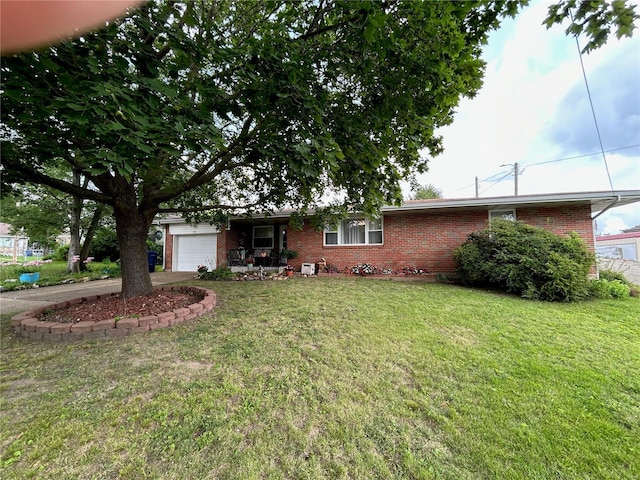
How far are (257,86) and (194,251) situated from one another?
1147cm

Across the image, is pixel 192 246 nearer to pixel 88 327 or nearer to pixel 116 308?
pixel 116 308

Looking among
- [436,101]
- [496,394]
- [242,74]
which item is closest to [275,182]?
[242,74]

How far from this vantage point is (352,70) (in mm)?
3303

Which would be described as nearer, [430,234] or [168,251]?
[430,234]

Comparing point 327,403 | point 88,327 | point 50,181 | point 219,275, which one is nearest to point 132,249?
point 50,181

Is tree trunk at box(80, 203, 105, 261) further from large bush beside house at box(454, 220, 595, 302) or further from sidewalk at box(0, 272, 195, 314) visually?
large bush beside house at box(454, 220, 595, 302)

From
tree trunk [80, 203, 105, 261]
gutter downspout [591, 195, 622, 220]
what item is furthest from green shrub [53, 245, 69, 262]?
gutter downspout [591, 195, 622, 220]

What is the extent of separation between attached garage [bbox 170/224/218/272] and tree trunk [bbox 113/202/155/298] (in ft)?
22.6

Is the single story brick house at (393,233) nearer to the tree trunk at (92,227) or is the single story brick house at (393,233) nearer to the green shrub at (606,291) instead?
the green shrub at (606,291)

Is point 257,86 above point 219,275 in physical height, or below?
above

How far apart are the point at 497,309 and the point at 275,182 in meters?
5.31

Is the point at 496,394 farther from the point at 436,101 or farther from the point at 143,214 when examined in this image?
the point at 143,214

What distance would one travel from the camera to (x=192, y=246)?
12773mm

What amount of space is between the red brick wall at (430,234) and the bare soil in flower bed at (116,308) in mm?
6668
